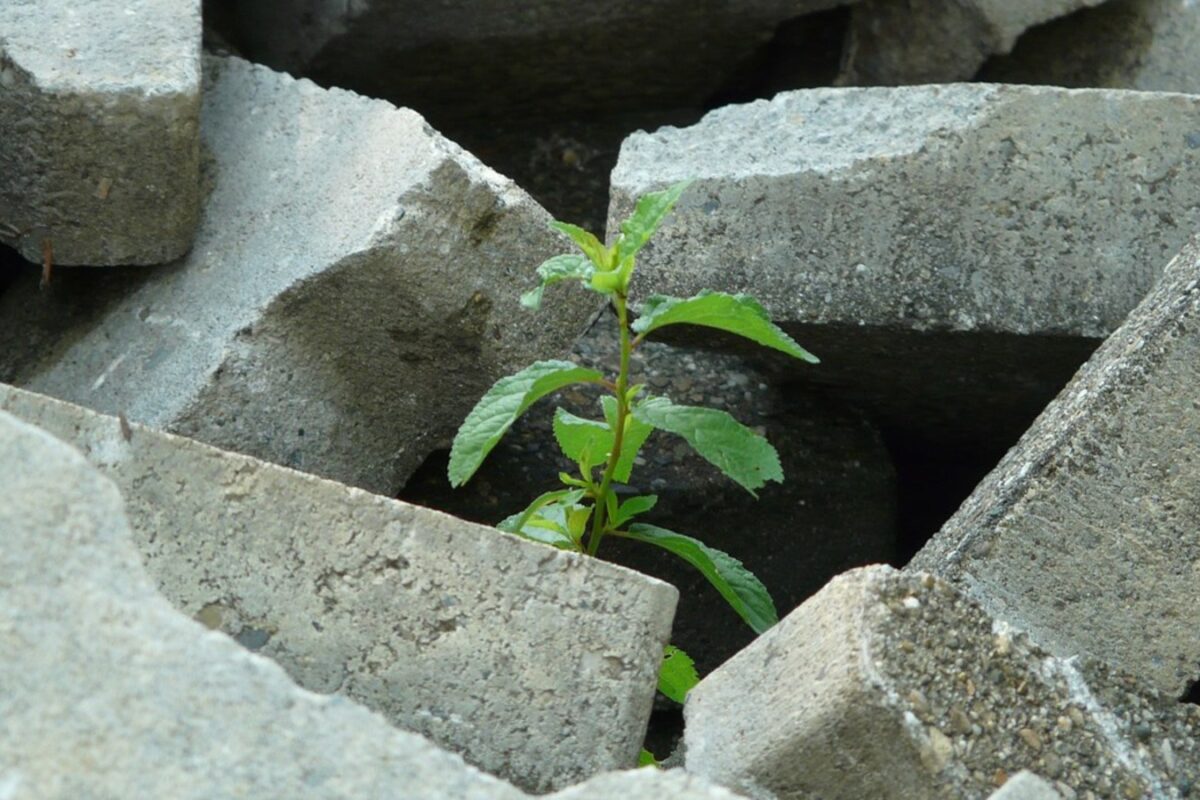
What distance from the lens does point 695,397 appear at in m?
2.12

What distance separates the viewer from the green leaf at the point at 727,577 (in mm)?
1629

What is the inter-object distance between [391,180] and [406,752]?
86 cm

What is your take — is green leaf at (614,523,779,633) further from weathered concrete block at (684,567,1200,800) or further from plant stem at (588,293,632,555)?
weathered concrete block at (684,567,1200,800)

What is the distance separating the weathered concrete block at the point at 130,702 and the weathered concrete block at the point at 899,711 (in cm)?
29

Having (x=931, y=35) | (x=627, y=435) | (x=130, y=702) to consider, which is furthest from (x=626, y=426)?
(x=931, y=35)

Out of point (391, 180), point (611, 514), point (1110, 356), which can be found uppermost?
point (1110, 356)

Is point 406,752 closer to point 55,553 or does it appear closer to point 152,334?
point 55,553

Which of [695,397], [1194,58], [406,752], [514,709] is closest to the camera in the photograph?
[406,752]

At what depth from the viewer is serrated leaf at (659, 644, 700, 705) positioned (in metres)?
1.54

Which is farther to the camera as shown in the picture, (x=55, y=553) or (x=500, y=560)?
(x=500, y=560)

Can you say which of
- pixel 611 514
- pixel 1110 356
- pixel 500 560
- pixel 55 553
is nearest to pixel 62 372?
pixel 611 514

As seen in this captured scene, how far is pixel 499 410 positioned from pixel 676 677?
0.27 metres

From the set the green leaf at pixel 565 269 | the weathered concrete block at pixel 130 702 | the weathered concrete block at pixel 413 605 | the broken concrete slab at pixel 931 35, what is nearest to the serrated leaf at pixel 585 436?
the green leaf at pixel 565 269

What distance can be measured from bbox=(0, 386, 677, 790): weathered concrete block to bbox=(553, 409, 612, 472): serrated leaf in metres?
0.31
